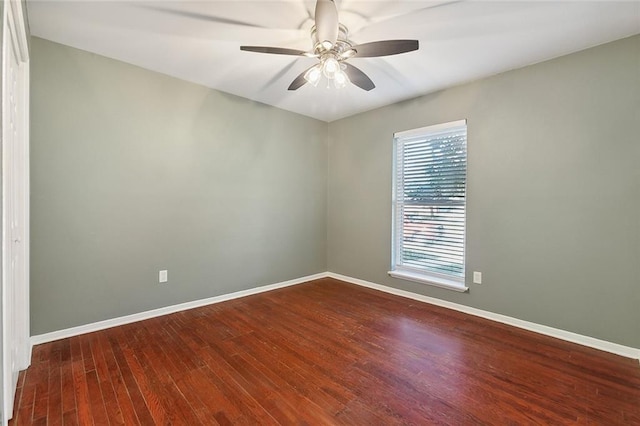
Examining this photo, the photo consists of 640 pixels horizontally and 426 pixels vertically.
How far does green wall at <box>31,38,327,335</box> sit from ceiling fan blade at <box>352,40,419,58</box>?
2088mm

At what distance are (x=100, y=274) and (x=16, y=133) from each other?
133cm

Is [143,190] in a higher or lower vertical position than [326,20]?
lower

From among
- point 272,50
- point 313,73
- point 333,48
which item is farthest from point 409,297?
point 272,50

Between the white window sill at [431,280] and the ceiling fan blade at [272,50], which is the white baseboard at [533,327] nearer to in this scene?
the white window sill at [431,280]

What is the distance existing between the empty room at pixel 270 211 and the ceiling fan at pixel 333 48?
18mm

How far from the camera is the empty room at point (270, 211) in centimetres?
184

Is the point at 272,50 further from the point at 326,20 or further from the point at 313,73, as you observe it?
the point at 326,20

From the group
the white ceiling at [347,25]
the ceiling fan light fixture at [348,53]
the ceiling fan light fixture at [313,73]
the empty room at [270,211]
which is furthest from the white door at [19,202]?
the ceiling fan light fixture at [348,53]

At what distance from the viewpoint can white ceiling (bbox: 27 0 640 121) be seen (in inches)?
78.5

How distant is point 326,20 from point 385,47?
1.44 feet

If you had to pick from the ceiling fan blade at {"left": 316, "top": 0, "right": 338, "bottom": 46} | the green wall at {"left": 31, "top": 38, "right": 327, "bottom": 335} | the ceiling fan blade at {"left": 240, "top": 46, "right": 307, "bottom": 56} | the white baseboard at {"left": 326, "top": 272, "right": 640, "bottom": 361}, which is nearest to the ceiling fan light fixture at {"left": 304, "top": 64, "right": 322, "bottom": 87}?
the ceiling fan blade at {"left": 240, "top": 46, "right": 307, "bottom": 56}

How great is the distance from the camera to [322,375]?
2.03 m

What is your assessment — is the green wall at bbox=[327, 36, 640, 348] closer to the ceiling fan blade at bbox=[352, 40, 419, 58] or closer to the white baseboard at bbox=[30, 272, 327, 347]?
the ceiling fan blade at bbox=[352, 40, 419, 58]

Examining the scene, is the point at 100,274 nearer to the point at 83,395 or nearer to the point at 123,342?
the point at 123,342
